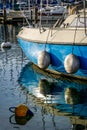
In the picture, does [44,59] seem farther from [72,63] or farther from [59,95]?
[59,95]

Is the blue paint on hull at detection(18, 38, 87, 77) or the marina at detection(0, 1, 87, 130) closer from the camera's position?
the marina at detection(0, 1, 87, 130)

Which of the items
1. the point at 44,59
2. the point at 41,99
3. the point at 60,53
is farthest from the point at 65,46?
the point at 41,99

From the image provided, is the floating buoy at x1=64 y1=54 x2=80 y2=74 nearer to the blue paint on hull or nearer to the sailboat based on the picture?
the sailboat

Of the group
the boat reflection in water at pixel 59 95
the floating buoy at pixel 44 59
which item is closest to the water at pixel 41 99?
the boat reflection in water at pixel 59 95

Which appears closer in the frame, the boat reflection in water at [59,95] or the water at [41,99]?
the water at [41,99]

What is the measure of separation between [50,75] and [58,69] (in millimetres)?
1089

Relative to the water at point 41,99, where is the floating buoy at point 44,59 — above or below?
above

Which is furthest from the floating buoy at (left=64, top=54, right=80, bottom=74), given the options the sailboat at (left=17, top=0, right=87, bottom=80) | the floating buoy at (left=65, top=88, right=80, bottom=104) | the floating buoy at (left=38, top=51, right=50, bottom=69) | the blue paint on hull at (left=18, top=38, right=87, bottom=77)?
the floating buoy at (left=38, top=51, right=50, bottom=69)

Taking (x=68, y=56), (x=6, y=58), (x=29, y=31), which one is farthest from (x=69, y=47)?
(x=6, y=58)

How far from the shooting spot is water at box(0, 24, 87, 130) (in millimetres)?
10742

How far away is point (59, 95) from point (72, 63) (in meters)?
1.35

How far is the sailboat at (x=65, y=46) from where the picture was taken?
14.9 metres

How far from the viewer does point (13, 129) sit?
33.8ft

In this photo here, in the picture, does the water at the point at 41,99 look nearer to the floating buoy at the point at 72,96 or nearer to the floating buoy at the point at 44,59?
the floating buoy at the point at 72,96
